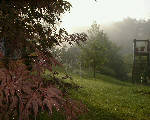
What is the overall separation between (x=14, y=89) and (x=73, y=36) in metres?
1.89

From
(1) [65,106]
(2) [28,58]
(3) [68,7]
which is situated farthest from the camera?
(3) [68,7]

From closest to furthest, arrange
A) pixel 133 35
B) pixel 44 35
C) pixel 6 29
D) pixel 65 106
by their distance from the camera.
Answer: pixel 65 106 → pixel 6 29 → pixel 44 35 → pixel 133 35

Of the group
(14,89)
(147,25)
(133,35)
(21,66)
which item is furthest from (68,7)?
(147,25)

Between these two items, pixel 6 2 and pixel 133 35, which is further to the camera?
pixel 133 35

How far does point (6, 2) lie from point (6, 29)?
675mm

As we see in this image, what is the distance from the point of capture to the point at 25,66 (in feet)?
8.02

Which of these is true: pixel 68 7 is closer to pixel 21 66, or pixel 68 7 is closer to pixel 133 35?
pixel 21 66

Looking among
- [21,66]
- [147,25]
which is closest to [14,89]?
[21,66]

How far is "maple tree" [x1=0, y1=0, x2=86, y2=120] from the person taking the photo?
2.24 meters

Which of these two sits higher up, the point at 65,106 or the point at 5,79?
the point at 5,79

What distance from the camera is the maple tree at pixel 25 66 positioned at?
2.24 meters

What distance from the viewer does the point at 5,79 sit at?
222cm

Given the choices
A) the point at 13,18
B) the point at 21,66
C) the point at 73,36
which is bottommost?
the point at 21,66

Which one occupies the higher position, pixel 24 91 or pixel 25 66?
pixel 25 66
